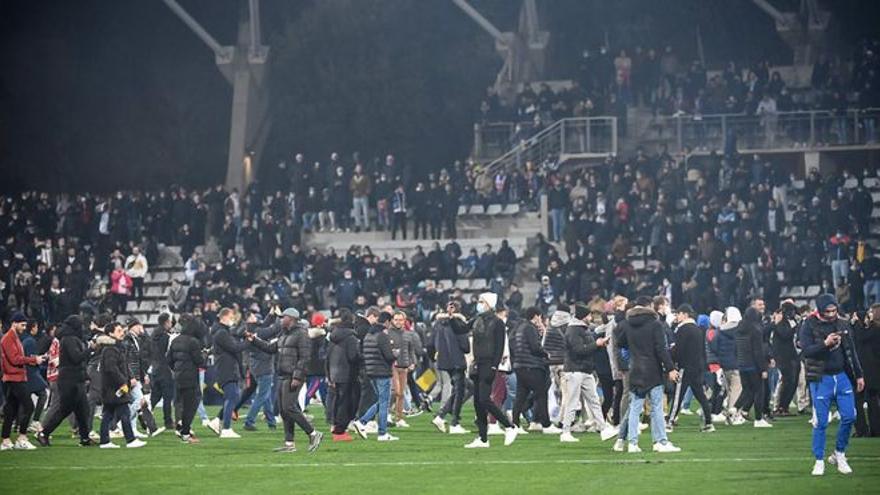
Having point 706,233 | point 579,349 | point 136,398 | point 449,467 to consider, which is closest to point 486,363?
point 579,349

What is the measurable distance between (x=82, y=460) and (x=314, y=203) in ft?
95.1

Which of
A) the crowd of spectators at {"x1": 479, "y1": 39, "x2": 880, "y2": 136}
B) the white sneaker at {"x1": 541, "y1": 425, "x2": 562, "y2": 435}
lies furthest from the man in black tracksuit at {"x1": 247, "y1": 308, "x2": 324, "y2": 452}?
the crowd of spectators at {"x1": 479, "y1": 39, "x2": 880, "y2": 136}

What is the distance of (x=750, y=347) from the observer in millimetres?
28672

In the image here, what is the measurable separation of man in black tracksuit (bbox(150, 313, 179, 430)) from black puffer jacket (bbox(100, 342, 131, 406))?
3019 millimetres

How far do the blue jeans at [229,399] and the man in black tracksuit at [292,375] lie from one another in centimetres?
188

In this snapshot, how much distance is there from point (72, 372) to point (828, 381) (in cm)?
1023

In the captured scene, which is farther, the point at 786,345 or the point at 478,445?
the point at 786,345

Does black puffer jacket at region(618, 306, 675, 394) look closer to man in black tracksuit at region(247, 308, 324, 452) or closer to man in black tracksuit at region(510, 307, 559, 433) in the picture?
man in black tracksuit at region(510, 307, 559, 433)

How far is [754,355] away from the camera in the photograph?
28531 millimetres

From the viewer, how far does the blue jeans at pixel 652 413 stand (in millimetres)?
23141

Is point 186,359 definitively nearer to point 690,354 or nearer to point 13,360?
point 13,360

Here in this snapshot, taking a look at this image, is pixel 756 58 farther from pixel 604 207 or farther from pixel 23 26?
pixel 23 26

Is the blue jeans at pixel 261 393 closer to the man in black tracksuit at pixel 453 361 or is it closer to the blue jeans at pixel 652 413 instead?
the man in black tracksuit at pixel 453 361

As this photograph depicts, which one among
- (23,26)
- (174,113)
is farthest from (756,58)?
(23,26)
